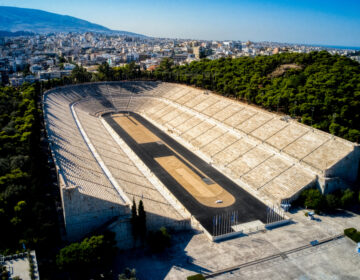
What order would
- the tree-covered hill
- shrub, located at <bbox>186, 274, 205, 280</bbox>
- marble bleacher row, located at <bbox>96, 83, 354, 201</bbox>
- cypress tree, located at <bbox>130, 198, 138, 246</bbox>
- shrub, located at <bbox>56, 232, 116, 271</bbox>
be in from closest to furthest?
shrub, located at <bbox>56, 232, 116, 271</bbox>, shrub, located at <bbox>186, 274, 205, 280</bbox>, cypress tree, located at <bbox>130, 198, 138, 246</bbox>, marble bleacher row, located at <bbox>96, 83, 354, 201</bbox>, the tree-covered hill

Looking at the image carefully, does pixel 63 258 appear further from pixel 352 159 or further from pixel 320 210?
pixel 352 159

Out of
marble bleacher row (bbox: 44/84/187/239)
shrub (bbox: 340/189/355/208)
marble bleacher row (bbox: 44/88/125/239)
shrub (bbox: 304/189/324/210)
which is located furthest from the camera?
shrub (bbox: 340/189/355/208)

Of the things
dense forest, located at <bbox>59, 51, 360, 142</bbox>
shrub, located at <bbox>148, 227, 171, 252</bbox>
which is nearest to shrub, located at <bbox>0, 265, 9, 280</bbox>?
shrub, located at <bbox>148, 227, 171, 252</bbox>

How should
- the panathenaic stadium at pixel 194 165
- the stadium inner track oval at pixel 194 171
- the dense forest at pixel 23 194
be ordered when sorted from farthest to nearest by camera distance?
the stadium inner track oval at pixel 194 171, the panathenaic stadium at pixel 194 165, the dense forest at pixel 23 194

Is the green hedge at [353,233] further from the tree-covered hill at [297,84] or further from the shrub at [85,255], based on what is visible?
the shrub at [85,255]

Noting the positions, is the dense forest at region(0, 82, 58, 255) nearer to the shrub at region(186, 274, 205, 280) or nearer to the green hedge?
the shrub at region(186, 274, 205, 280)

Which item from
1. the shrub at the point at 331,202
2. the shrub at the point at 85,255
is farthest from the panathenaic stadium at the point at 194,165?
the shrub at the point at 85,255
